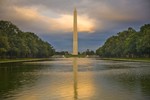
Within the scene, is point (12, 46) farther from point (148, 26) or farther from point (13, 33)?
point (148, 26)

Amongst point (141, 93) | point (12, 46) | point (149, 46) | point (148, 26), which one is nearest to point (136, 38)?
point (148, 26)

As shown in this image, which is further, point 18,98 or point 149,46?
point 149,46

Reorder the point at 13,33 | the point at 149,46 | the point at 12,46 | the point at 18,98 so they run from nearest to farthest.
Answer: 1. the point at 18,98
2. the point at 149,46
3. the point at 12,46
4. the point at 13,33

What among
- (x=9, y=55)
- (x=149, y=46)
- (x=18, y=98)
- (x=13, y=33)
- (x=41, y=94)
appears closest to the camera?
(x=18, y=98)

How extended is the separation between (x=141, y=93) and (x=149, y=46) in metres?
81.5

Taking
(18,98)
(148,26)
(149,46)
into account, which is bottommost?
(18,98)

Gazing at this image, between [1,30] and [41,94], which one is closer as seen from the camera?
[41,94]

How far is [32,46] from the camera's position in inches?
5861

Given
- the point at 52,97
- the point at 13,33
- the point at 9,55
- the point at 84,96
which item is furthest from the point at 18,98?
the point at 9,55

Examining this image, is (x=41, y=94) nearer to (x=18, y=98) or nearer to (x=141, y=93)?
(x=18, y=98)

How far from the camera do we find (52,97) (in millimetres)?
17641

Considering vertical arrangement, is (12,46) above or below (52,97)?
above

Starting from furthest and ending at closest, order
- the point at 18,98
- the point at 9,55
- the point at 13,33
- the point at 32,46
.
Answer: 1. the point at 32,46
2. the point at 9,55
3. the point at 13,33
4. the point at 18,98

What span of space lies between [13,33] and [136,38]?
4824 centimetres
